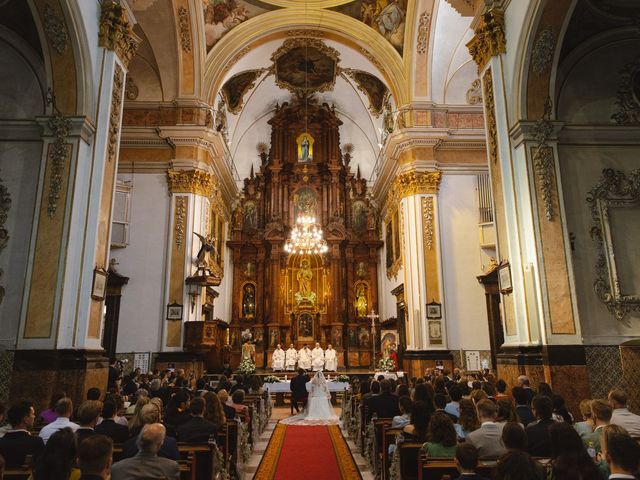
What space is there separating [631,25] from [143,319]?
13214 mm

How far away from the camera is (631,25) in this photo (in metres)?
8.88

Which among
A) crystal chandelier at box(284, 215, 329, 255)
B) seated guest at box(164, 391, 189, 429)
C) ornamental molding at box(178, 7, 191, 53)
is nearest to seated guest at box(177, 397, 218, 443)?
seated guest at box(164, 391, 189, 429)

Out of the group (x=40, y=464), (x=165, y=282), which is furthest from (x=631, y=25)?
(x=165, y=282)

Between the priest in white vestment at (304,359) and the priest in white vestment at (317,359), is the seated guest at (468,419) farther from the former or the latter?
the priest in white vestment at (304,359)

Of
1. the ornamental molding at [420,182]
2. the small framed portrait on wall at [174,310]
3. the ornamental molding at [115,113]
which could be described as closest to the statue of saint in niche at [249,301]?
the small framed portrait on wall at [174,310]

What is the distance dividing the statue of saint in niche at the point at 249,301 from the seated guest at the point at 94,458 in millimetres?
19752

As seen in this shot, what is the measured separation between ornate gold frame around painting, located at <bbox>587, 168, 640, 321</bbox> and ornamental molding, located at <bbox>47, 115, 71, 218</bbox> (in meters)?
8.59

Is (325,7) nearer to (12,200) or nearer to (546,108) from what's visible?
(546,108)

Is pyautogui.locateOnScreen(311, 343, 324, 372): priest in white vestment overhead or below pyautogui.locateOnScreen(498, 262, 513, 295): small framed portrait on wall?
below

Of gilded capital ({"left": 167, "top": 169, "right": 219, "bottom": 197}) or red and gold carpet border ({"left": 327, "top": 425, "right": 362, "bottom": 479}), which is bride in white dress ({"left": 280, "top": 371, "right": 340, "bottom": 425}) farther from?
gilded capital ({"left": 167, "top": 169, "right": 219, "bottom": 197})

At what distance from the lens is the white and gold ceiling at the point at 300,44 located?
1486 cm

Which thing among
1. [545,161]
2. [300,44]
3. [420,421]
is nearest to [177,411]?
[420,421]

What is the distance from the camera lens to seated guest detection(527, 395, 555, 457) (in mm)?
4086

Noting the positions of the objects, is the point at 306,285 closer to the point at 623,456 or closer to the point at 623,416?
the point at 623,416
